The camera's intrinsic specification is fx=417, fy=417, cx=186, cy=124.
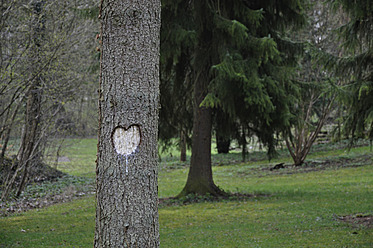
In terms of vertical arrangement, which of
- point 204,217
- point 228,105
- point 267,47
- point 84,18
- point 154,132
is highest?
point 84,18

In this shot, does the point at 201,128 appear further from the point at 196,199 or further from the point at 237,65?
the point at 237,65

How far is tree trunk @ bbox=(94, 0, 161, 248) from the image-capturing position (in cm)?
303

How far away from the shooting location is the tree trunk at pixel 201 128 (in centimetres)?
1145

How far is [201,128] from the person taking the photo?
11.6 m

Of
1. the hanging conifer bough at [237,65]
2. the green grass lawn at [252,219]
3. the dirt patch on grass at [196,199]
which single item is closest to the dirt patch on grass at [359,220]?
the green grass lawn at [252,219]

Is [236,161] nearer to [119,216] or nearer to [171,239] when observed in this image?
[171,239]

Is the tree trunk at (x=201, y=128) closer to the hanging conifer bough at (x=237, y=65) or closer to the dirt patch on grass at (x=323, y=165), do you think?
the hanging conifer bough at (x=237, y=65)

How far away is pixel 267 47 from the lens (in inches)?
397

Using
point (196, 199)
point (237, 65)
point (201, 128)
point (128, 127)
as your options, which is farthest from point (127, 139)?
point (201, 128)

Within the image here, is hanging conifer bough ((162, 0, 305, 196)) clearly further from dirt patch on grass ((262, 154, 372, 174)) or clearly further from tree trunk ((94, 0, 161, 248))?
dirt patch on grass ((262, 154, 372, 174))

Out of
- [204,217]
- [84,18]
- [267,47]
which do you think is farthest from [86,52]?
[204,217]

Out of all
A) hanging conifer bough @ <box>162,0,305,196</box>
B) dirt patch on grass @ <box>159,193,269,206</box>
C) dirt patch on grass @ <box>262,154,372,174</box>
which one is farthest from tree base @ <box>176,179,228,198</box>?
dirt patch on grass @ <box>262,154,372,174</box>

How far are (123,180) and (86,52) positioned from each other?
13.6 m

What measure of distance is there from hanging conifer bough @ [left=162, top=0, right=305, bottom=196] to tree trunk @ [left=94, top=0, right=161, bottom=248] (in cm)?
646
